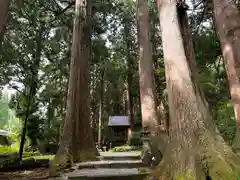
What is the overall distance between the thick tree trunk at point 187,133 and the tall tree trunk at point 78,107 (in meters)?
4.20

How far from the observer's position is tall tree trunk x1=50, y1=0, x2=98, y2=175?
8.11m

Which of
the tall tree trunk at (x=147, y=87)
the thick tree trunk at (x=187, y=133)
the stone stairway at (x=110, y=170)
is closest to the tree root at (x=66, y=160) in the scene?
the stone stairway at (x=110, y=170)

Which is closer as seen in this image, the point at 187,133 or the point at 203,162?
the point at 203,162

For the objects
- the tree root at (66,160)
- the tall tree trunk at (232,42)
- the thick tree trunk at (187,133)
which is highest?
the tall tree trunk at (232,42)

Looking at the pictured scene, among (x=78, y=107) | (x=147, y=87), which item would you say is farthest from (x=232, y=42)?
(x=78, y=107)

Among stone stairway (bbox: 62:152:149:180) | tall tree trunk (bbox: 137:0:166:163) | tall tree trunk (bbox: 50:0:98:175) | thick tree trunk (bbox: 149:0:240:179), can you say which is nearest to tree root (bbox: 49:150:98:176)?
tall tree trunk (bbox: 50:0:98:175)

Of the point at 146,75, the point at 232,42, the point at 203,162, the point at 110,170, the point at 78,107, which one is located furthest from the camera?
the point at 146,75

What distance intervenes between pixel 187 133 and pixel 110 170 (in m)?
3.36

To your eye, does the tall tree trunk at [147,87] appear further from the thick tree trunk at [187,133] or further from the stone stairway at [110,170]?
the thick tree trunk at [187,133]

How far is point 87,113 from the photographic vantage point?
30.9ft

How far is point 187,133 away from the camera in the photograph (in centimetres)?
429

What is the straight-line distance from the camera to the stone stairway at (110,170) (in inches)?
221

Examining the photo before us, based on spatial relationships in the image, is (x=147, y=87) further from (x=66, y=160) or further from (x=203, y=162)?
(x=203, y=162)

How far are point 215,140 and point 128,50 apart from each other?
19.2 meters
